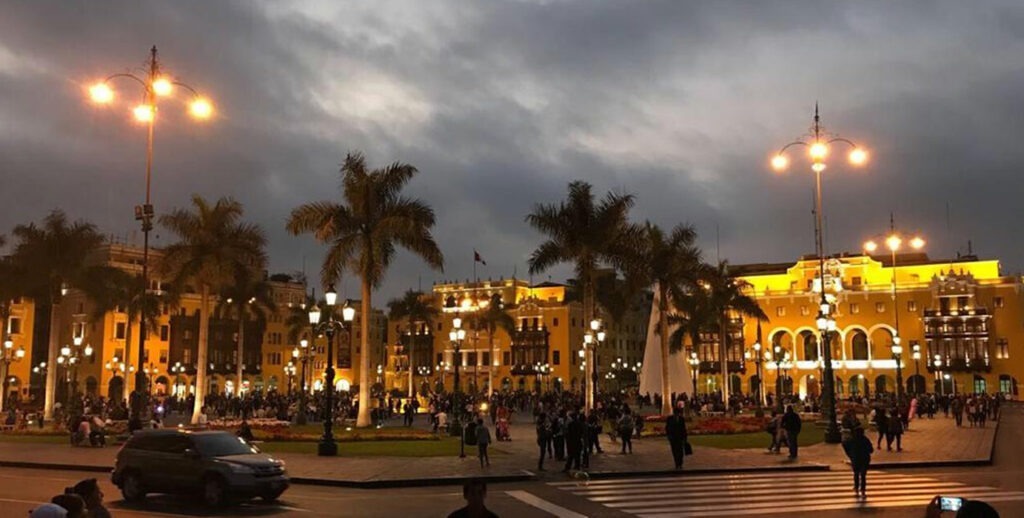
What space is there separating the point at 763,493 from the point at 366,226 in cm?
2339

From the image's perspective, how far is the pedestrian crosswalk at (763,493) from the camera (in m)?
16.1

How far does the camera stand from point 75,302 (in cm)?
9931

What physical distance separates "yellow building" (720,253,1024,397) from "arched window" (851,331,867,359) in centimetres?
12

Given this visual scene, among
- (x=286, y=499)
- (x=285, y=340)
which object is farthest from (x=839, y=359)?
(x=286, y=499)

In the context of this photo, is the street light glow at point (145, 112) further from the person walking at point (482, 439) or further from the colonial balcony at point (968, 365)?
the colonial balcony at point (968, 365)

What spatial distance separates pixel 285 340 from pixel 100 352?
27378mm

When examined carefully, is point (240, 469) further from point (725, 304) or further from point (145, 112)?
point (725, 304)

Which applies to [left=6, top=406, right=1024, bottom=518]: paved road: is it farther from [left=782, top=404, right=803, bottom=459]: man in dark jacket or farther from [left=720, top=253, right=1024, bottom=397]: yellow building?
[left=720, top=253, right=1024, bottom=397]: yellow building

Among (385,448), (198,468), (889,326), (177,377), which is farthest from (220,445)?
(889,326)

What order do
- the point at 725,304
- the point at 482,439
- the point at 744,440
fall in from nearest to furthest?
the point at 482,439, the point at 744,440, the point at 725,304

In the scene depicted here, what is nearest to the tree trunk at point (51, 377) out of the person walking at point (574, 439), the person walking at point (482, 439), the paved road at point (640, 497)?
the paved road at point (640, 497)

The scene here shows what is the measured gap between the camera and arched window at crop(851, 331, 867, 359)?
350 feet

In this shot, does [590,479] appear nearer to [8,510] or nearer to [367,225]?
[8,510]

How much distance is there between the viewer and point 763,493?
1822cm
